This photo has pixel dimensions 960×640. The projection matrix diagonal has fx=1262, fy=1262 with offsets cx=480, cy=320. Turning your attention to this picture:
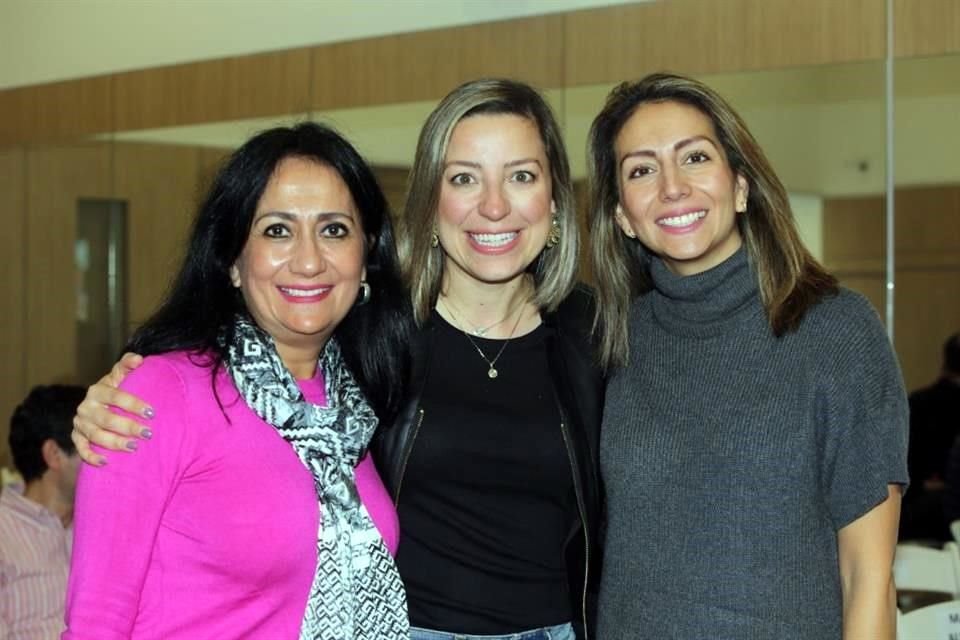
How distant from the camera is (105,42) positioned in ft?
23.9

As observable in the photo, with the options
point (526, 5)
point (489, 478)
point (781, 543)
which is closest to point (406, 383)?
point (489, 478)

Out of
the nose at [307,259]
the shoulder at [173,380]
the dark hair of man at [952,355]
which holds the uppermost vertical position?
the nose at [307,259]

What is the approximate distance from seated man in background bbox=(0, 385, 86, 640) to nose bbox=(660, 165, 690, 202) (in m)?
2.54

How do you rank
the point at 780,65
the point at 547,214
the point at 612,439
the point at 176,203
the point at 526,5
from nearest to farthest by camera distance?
the point at 612,439
the point at 547,214
the point at 780,65
the point at 526,5
the point at 176,203

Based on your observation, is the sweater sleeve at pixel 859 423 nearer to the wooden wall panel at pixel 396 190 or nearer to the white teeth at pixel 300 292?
the white teeth at pixel 300 292

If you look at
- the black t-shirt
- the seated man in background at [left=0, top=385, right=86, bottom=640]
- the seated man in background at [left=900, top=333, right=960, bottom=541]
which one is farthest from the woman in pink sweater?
the seated man in background at [left=900, top=333, right=960, bottom=541]

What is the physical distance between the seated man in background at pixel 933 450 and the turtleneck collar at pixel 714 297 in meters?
2.77

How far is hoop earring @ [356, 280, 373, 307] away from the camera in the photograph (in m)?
2.61

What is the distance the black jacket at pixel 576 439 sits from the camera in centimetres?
264

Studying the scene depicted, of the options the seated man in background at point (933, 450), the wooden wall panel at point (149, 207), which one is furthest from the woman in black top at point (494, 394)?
the wooden wall panel at point (149, 207)

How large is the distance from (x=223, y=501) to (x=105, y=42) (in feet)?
Answer: 18.8

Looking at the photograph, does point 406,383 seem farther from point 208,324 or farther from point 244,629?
point 244,629

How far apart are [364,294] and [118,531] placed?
0.75 meters

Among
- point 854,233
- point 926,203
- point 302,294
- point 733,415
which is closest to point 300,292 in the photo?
point 302,294
